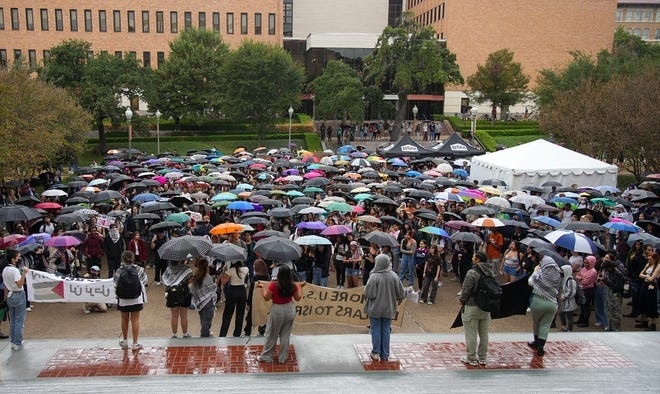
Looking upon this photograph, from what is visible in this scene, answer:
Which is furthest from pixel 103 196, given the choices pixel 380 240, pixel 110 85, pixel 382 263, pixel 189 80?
pixel 189 80

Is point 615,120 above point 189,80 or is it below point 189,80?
below

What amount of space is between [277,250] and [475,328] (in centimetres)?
345

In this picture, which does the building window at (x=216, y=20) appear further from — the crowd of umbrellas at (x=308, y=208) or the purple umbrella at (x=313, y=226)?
the purple umbrella at (x=313, y=226)

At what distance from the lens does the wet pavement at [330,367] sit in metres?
8.00

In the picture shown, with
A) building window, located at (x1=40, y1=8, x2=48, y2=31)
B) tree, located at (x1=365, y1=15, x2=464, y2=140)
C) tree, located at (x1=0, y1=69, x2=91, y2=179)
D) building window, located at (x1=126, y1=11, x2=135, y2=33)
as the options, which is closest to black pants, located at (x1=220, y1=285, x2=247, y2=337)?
tree, located at (x1=0, y1=69, x2=91, y2=179)

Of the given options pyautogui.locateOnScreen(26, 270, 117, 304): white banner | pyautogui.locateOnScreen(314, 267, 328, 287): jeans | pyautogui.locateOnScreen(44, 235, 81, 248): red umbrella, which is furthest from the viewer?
pyautogui.locateOnScreen(314, 267, 328, 287): jeans

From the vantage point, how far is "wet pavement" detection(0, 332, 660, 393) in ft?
26.2

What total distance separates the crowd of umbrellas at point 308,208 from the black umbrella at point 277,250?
2cm

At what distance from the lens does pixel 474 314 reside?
27.7ft

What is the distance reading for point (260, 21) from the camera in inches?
2403

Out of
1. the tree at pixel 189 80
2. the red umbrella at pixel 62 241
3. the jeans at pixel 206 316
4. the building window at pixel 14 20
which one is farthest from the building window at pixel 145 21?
the jeans at pixel 206 316

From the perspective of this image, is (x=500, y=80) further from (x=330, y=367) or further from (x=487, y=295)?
(x=330, y=367)

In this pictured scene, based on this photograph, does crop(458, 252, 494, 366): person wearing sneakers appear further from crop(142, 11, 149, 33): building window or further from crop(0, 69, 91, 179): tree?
crop(142, 11, 149, 33): building window

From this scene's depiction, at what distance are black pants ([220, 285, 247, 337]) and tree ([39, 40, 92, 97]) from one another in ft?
117
